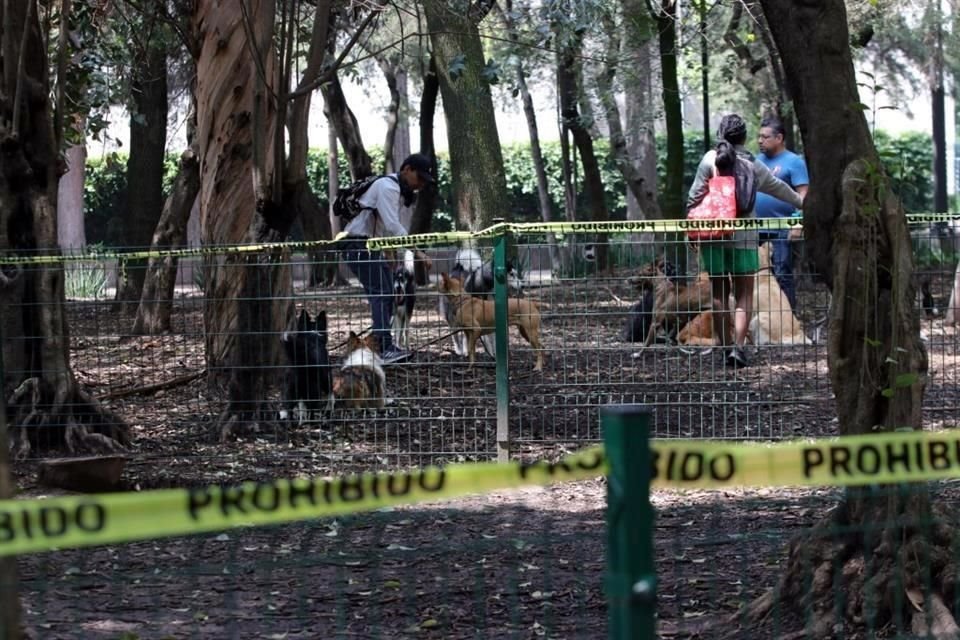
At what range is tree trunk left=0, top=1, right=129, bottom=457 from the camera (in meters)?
8.06

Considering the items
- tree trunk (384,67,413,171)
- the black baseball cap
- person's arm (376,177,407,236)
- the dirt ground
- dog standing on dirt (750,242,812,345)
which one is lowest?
the dirt ground

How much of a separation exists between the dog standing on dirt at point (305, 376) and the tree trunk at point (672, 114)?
986 centimetres

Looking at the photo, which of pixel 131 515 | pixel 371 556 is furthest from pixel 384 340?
pixel 131 515

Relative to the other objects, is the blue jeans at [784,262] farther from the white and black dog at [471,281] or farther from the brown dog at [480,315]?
the white and black dog at [471,281]

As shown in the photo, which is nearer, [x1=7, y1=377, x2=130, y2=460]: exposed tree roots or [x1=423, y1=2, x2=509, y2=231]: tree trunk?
[x1=7, y1=377, x2=130, y2=460]: exposed tree roots

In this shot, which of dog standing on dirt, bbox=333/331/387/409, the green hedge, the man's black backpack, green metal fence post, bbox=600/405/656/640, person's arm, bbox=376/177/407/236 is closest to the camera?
green metal fence post, bbox=600/405/656/640

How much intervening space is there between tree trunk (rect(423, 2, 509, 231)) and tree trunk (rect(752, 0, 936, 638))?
9915 millimetres

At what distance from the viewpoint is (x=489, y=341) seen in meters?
11.0

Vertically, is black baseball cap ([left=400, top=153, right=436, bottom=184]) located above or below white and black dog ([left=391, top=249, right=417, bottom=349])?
above

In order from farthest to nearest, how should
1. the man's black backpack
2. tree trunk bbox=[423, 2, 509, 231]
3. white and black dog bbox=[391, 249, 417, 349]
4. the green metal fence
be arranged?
tree trunk bbox=[423, 2, 509, 231], the man's black backpack, white and black dog bbox=[391, 249, 417, 349], the green metal fence

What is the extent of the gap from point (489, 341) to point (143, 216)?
7.98 metres

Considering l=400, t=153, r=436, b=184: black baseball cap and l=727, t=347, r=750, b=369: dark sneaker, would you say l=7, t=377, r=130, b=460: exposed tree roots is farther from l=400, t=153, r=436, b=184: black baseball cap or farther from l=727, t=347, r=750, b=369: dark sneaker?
l=727, t=347, r=750, b=369: dark sneaker

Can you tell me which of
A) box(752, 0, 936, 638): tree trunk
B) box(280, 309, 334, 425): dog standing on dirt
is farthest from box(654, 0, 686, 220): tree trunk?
box(752, 0, 936, 638): tree trunk

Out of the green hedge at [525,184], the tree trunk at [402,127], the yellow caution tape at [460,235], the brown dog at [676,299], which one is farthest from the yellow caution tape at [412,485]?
the green hedge at [525,184]
